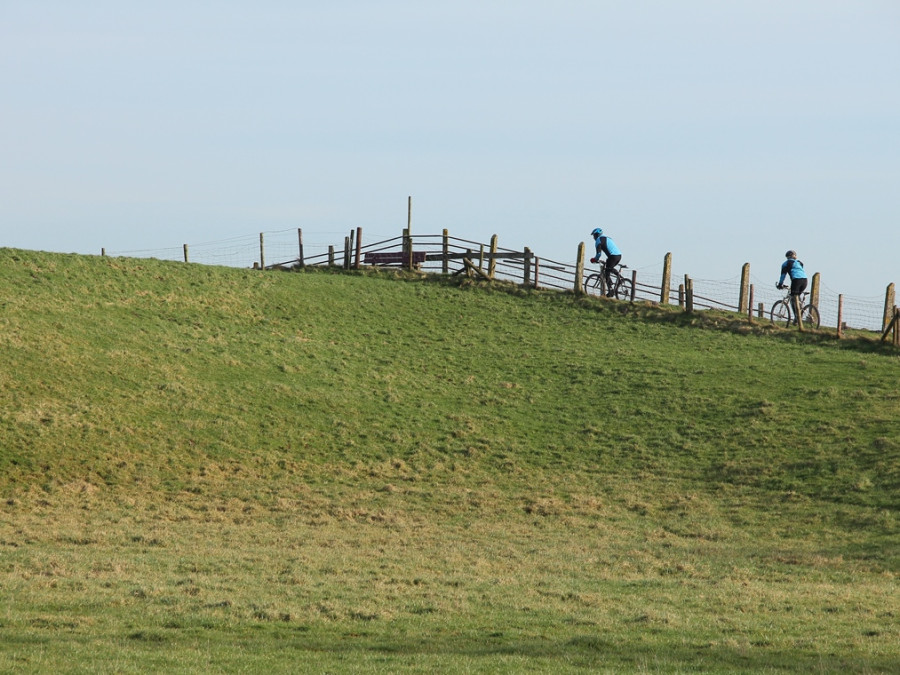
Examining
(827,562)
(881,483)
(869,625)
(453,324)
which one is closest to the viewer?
(869,625)

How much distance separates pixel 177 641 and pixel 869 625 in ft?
27.6

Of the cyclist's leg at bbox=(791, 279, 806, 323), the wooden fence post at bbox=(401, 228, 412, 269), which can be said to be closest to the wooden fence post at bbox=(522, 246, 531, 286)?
the wooden fence post at bbox=(401, 228, 412, 269)

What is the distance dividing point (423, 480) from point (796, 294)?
1823cm

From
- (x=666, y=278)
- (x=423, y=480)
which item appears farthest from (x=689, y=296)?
(x=423, y=480)

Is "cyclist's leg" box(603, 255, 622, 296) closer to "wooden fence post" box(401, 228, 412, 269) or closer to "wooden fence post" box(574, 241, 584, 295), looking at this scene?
"wooden fence post" box(574, 241, 584, 295)

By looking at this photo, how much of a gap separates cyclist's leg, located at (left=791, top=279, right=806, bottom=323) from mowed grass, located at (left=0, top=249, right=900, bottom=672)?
1430mm

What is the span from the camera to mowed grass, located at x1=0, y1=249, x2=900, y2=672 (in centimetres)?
1276

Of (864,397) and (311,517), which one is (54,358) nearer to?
(311,517)

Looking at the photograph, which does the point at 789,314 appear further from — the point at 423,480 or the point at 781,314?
the point at 423,480

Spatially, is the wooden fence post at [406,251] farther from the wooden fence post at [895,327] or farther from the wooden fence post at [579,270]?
the wooden fence post at [895,327]

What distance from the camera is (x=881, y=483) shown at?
973 inches

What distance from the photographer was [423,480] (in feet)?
85.0

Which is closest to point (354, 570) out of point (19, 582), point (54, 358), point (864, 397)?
point (19, 582)

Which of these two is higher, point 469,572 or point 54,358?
point 54,358
